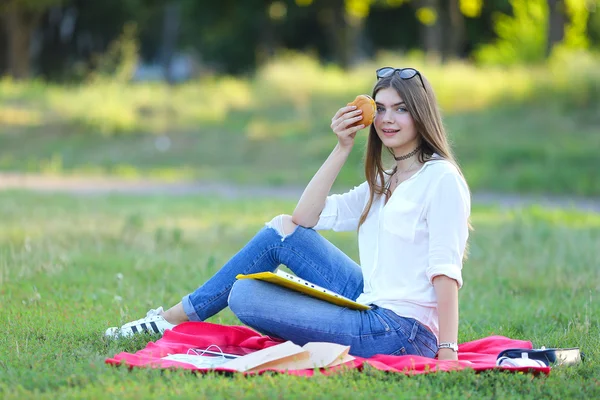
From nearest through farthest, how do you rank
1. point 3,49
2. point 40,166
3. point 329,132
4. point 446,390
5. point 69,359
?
point 446,390 < point 69,359 < point 40,166 < point 329,132 < point 3,49

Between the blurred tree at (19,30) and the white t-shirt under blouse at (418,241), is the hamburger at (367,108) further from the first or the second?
the blurred tree at (19,30)

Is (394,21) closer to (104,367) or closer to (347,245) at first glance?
(347,245)

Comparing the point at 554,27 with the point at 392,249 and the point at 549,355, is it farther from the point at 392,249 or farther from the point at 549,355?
the point at 392,249

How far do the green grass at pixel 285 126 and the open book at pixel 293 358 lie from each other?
1016 centimetres

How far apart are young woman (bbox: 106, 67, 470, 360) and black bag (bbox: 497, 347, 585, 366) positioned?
33 cm

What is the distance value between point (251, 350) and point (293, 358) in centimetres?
58

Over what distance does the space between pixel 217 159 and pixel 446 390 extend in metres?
14.1

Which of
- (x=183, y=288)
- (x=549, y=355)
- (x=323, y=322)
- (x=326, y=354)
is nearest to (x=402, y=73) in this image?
(x=323, y=322)

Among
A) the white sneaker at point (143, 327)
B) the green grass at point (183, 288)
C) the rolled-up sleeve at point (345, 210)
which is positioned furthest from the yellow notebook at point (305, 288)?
the white sneaker at point (143, 327)

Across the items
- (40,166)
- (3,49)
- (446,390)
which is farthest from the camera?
(3,49)

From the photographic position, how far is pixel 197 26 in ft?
131

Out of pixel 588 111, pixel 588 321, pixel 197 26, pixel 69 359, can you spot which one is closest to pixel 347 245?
pixel 588 321

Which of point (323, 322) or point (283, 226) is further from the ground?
point (283, 226)

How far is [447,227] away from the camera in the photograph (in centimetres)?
408
